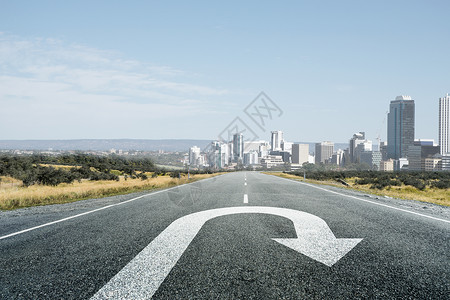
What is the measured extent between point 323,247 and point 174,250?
2.01m

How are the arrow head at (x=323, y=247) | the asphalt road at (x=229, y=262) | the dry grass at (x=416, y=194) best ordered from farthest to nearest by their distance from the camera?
the dry grass at (x=416, y=194) → the arrow head at (x=323, y=247) → the asphalt road at (x=229, y=262)

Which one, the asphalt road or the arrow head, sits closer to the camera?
the asphalt road

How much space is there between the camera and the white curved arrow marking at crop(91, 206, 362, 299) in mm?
2859

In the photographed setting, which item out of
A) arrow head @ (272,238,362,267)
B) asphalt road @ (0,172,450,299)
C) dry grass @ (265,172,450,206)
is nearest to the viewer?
asphalt road @ (0,172,450,299)

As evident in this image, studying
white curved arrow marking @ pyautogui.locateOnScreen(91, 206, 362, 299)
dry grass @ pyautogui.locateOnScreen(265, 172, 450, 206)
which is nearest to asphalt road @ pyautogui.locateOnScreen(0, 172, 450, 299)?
white curved arrow marking @ pyautogui.locateOnScreen(91, 206, 362, 299)

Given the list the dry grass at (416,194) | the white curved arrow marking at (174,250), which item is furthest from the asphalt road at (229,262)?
the dry grass at (416,194)

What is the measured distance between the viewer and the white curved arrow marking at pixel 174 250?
9.38ft

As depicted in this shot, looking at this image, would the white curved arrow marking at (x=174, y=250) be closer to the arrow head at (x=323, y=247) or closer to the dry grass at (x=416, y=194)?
the arrow head at (x=323, y=247)

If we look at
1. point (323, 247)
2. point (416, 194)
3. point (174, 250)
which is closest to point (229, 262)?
point (174, 250)

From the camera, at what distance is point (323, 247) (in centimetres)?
407

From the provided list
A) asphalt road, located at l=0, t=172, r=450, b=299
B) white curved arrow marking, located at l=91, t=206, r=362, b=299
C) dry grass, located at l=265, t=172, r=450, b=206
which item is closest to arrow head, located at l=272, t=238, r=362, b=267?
white curved arrow marking, located at l=91, t=206, r=362, b=299

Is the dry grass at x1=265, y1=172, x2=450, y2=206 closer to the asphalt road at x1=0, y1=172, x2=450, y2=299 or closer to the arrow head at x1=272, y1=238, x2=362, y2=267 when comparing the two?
the asphalt road at x1=0, y1=172, x2=450, y2=299

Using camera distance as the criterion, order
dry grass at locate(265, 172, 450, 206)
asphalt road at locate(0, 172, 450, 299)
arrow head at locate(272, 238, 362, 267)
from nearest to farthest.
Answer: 1. asphalt road at locate(0, 172, 450, 299)
2. arrow head at locate(272, 238, 362, 267)
3. dry grass at locate(265, 172, 450, 206)

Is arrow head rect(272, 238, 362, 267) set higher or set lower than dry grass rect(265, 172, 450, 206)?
higher
